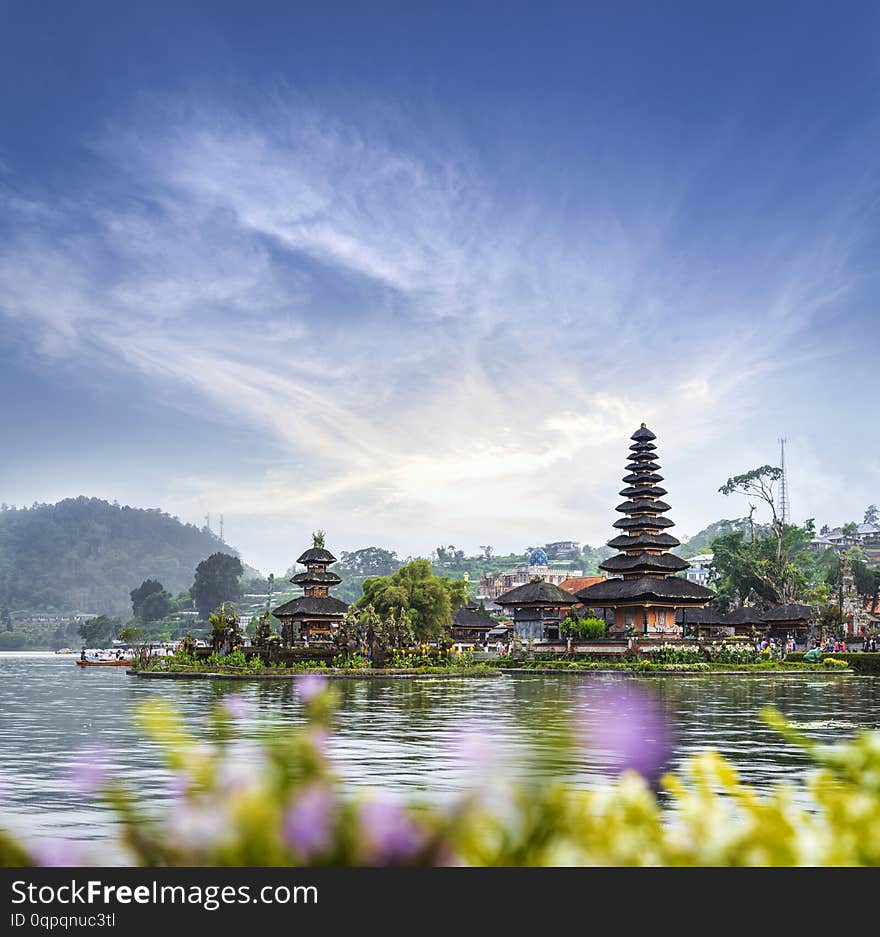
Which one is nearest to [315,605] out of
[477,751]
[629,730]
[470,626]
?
[470,626]

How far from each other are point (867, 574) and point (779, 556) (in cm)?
1512

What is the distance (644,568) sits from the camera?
5931cm

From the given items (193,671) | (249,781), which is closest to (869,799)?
(249,781)

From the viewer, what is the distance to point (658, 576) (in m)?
59.8

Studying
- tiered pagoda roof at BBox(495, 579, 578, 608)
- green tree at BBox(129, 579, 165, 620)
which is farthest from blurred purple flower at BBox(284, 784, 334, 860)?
green tree at BBox(129, 579, 165, 620)

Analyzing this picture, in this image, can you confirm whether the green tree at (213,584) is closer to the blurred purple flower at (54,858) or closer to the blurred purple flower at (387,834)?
the blurred purple flower at (54,858)

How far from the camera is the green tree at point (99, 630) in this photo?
127 meters

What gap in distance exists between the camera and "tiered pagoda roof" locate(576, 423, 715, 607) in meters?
56.9

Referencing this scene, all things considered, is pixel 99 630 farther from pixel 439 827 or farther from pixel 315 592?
pixel 439 827

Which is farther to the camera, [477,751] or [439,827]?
[477,751]

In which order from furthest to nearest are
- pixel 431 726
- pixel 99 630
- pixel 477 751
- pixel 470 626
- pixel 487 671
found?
1. pixel 99 630
2. pixel 470 626
3. pixel 487 671
4. pixel 431 726
5. pixel 477 751

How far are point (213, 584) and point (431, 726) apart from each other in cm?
14757

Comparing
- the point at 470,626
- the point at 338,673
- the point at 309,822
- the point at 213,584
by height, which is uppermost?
the point at 213,584
